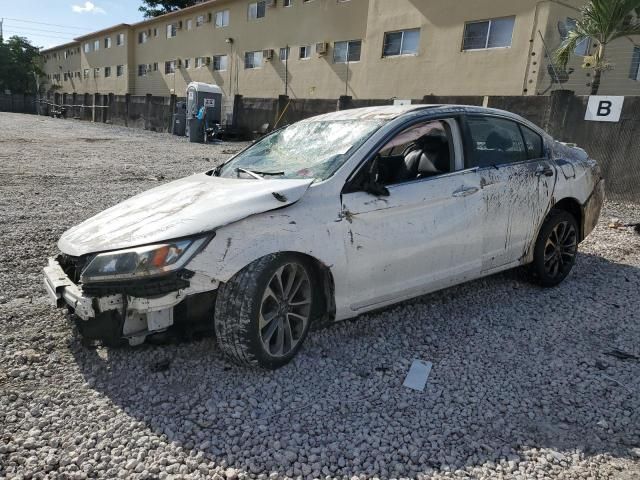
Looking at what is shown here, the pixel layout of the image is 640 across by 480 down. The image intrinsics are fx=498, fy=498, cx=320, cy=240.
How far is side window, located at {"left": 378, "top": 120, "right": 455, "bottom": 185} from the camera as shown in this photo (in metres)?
3.48

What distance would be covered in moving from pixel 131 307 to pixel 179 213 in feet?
1.95

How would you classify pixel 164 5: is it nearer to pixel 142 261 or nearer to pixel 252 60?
pixel 252 60

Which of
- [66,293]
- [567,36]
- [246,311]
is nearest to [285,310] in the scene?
[246,311]

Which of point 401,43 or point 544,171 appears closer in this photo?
point 544,171

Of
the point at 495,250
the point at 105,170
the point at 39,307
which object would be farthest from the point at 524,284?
the point at 105,170

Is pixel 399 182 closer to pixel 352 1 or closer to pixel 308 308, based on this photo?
pixel 308 308

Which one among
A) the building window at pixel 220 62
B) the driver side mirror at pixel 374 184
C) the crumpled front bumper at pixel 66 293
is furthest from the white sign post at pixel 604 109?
the building window at pixel 220 62

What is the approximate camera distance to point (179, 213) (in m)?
2.87

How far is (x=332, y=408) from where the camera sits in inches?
106

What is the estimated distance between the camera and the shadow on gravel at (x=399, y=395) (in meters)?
2.38

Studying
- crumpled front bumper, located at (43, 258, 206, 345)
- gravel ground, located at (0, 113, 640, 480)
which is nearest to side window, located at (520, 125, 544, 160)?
gravel ground, located at (0, 113, 640, 480)

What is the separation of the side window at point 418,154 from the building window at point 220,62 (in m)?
29.0

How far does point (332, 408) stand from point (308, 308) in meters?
0.64

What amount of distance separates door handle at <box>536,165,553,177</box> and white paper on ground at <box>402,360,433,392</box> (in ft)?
6.90
